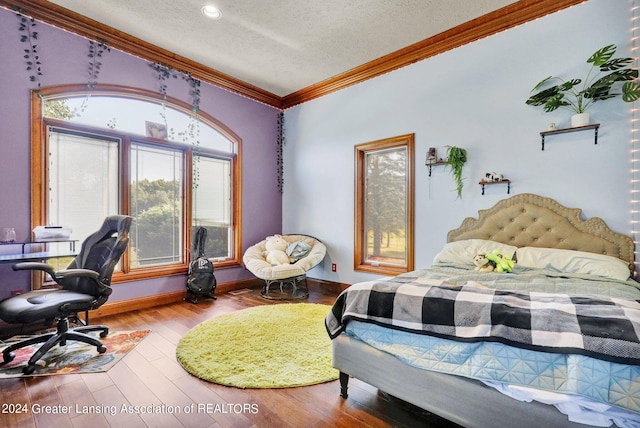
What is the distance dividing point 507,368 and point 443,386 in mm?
319

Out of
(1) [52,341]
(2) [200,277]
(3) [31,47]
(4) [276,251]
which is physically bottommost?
(1) [52,341]

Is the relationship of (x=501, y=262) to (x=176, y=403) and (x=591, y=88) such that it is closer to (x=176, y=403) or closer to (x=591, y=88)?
(x=591, y=88)

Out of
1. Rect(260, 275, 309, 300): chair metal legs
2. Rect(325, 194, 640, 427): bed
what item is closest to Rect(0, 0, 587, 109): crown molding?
Rect(325, 194, 640, 427): bed

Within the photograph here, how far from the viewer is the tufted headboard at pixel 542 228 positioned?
8.57 ft

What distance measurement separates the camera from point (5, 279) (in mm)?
2818

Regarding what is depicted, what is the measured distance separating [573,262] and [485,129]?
5.13 ft

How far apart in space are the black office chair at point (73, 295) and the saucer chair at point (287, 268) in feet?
5.78

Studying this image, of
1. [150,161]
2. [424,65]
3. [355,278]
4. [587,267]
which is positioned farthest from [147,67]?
[587,267]

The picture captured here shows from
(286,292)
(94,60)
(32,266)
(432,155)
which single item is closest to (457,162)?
(432,155)

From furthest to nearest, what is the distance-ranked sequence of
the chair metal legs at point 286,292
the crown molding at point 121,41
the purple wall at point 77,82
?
the chair metal legs at point 286,292 < the crown molding at point 121,41 < the purple wall at point 77,82

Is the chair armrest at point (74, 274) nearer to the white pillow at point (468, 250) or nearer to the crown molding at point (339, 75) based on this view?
the crown molding at point (339, 75)

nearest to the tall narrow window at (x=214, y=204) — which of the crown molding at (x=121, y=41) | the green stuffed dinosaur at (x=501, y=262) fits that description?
the crown molding at (x=121, y=41)

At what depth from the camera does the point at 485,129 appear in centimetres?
329

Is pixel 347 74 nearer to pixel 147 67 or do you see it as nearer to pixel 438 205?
pixel 438 205
